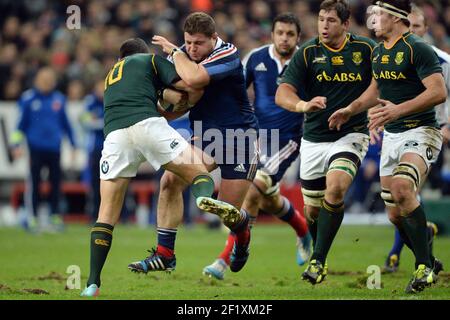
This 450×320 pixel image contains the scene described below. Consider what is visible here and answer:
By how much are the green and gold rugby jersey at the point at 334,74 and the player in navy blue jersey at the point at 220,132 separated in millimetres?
640

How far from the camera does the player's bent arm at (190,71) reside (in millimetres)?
8945

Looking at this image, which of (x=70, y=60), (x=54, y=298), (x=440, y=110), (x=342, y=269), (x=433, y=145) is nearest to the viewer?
(x=54, y=298)

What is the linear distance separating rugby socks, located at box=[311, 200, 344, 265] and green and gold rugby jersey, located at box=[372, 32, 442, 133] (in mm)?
1002

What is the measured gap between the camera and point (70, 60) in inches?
912

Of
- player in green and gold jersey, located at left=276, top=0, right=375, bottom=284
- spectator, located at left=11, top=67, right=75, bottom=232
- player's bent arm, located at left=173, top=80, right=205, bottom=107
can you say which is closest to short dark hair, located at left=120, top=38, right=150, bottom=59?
player's bent arm, located at left=173, top=80, right=205, bottom=107

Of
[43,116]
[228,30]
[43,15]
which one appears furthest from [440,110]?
[43,15]

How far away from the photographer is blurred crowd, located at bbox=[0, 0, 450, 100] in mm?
22297

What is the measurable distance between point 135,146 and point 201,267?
360cm

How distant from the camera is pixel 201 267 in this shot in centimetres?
1208

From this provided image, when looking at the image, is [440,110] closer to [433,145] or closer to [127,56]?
[433,145]

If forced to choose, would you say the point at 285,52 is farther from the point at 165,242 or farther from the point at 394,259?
the point at 165,242

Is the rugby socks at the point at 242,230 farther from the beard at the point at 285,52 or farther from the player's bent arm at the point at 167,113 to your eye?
the beard at the point at 285,52

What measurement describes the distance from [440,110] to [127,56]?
3877 mm

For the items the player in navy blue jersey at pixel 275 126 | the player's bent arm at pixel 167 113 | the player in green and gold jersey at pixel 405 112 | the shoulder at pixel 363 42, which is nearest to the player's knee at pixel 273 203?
the player in navy blue jersey at pixel 275 126
